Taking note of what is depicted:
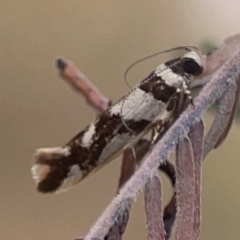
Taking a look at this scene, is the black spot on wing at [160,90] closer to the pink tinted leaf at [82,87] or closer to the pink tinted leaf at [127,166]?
the pink tinted leaf at [127,166]

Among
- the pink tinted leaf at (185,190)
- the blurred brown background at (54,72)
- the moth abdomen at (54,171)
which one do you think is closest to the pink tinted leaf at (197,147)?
the pink tinted leaf at (185,190)

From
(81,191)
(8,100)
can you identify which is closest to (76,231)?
(81,191)

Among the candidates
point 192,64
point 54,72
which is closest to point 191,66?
point 192,64

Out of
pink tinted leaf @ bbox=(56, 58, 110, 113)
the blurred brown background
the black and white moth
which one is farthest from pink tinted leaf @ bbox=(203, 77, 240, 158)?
the blurred brown background

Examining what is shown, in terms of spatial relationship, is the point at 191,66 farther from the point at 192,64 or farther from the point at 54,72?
the point at 54,72

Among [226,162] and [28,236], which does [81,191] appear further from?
[226,162]

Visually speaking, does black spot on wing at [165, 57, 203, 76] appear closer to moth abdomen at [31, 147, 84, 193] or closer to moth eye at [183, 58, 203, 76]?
moth eye at [183, 58, 203, 76]
